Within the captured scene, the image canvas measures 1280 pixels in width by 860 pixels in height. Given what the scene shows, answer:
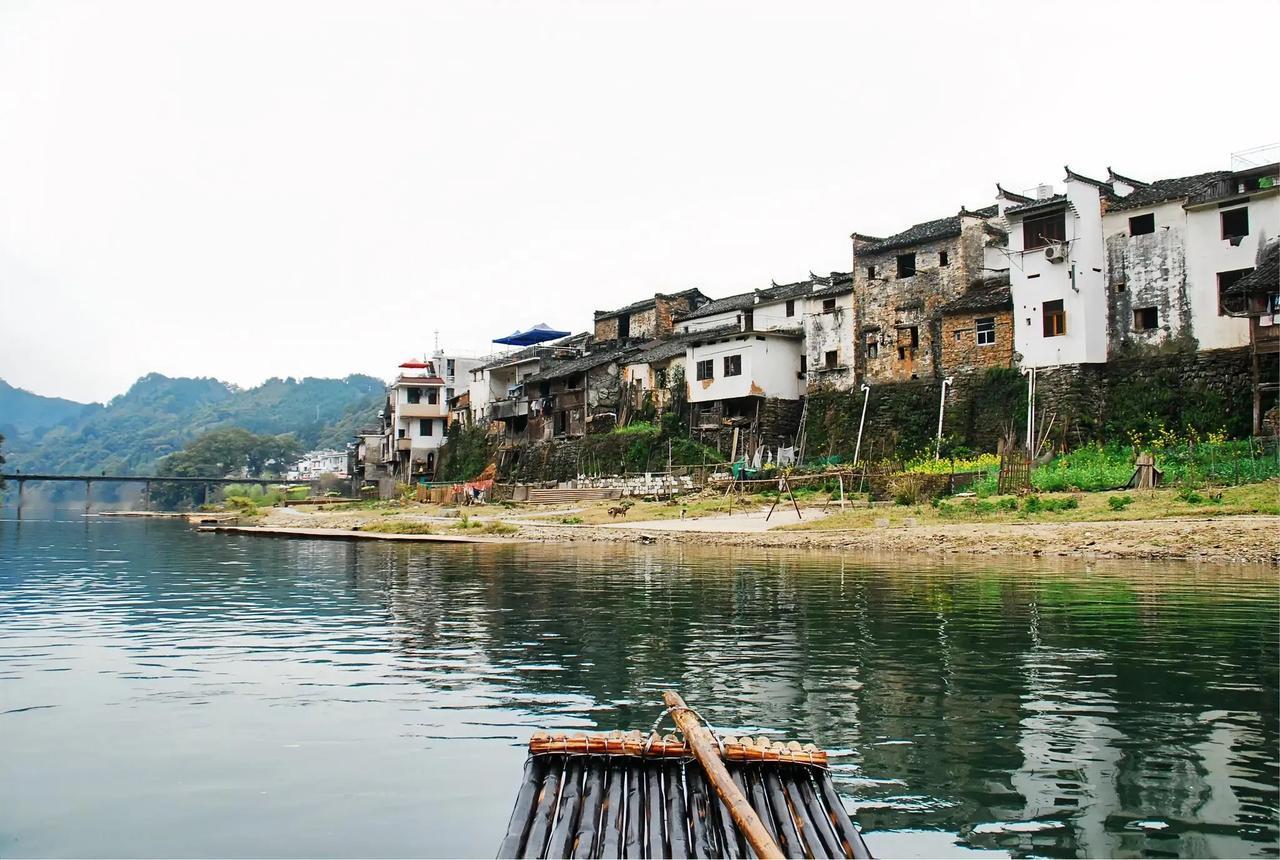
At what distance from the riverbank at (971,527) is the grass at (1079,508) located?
3 centimetres

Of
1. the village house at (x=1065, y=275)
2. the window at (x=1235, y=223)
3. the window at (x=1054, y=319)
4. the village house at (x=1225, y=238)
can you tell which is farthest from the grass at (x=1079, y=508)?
the window at (x=1235, y=223)

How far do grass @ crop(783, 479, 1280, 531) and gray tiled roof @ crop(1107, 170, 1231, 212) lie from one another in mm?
16466

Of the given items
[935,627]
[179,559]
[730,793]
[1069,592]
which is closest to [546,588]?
[935,627]

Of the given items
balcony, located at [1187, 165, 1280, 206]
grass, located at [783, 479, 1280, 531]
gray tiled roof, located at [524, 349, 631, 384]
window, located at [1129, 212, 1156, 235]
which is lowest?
grass, located at [783, 479, 1280, 531]

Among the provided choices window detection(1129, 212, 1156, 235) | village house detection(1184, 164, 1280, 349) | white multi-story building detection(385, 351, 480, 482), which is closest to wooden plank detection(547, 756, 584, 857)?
village house detection(1184, 164, 1280, 349)

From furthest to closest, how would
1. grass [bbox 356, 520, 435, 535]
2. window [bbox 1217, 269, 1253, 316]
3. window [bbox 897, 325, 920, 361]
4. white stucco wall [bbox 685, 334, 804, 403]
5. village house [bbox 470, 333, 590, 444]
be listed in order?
village house [bbox 470, 333, 590, 444] < white stucco wall [bbox 685, 334, 804, 403] < window [bbox 897, 325, 920, 361] < grass [bbox 356, 520, 435, 535] < window [bbox 1217, 269, 1253, 316]

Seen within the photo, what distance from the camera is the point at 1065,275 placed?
142ft

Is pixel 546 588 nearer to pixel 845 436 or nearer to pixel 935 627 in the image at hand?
pixel 935 627

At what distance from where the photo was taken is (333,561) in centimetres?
3400

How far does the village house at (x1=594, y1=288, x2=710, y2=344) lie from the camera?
230 feet

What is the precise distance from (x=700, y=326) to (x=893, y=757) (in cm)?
5677

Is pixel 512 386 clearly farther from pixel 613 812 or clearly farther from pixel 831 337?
pixel 613 812

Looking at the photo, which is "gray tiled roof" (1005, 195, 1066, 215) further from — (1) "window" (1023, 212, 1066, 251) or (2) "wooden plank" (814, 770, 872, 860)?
(2) "wooden plank" (814, 770, 872, 860)

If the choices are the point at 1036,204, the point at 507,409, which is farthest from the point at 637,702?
the point at 507,409
